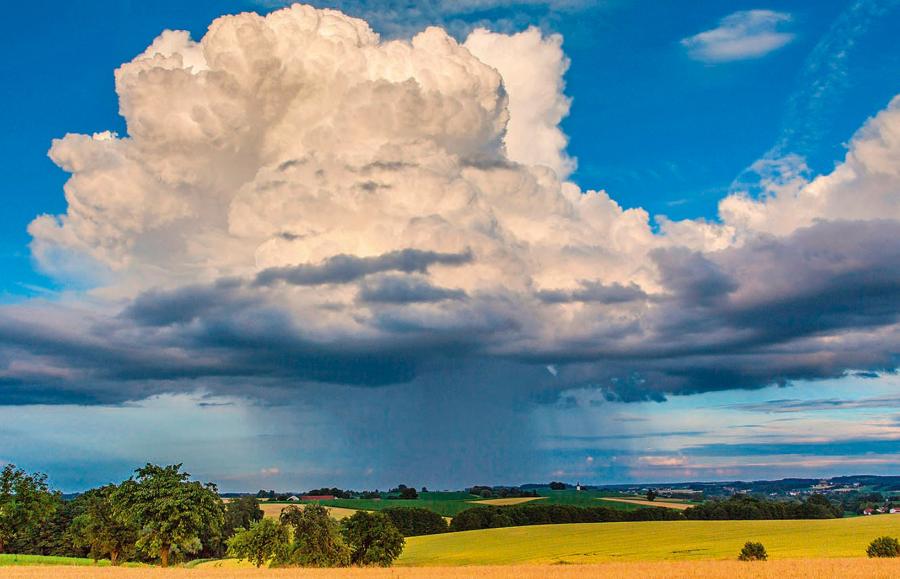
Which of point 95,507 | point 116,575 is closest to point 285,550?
point 116,575

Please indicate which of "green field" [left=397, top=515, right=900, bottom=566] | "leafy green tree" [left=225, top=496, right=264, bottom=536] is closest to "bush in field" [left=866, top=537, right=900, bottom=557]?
"green field" [left=397, top=515, right=900, bottom=566]

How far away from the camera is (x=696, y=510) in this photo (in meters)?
186

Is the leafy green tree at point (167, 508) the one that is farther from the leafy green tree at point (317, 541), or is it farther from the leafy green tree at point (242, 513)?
the leafy green tree at point (242, 513)

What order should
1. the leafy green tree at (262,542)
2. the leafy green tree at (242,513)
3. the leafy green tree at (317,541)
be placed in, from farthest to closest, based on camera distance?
1. the leafy green tree at (242,513)
2. the leafy green tree at (262,542)
3. the leafy green tree at (317,541)

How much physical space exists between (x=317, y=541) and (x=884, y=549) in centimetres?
5751

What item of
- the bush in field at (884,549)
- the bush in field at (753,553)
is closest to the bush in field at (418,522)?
the bush in field at (753,553)

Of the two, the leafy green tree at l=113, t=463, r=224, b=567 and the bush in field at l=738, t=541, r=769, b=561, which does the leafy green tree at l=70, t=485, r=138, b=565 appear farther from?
the bush in field at l=738, t=541, r=769, b=561

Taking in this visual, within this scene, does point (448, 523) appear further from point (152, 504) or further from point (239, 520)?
point (152, 504)

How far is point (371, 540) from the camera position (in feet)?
323

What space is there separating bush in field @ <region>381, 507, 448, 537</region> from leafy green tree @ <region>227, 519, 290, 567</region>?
270ft

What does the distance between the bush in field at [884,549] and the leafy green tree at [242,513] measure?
114 meters

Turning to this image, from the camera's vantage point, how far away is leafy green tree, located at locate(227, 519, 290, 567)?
314 feet

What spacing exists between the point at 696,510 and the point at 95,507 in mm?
123770

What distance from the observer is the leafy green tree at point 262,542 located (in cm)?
9581
